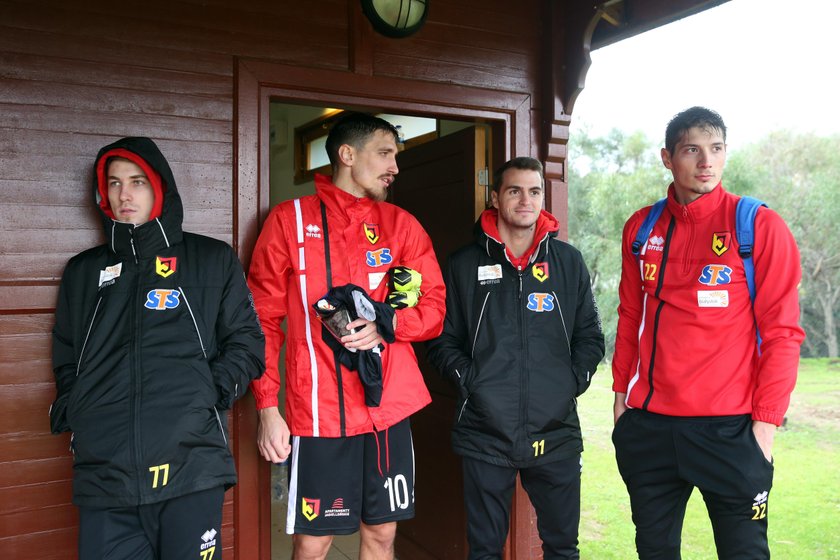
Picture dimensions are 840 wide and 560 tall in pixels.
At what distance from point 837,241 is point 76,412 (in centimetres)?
1083

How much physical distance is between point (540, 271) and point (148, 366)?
57.5 inches

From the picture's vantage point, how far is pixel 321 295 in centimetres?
253

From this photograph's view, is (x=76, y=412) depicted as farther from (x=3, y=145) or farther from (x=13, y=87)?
(x=13, y=87)

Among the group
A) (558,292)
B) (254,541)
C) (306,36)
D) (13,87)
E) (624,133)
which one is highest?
(624,133)

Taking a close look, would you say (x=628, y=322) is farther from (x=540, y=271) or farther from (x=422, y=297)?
(x=422, y=297)

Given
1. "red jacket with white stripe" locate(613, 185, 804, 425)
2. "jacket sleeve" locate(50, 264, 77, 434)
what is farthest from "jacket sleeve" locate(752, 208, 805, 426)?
"jacket sleeve" locate(50, 264, 77, 434)

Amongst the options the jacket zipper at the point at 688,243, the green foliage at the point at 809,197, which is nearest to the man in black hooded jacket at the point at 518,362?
the jacket zipper at the point at 688,243

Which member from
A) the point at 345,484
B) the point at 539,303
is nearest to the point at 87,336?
the point at 345,484

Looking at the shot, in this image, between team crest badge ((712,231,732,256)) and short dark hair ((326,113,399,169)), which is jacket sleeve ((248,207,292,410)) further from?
team crest badge ((712,231,732,256))

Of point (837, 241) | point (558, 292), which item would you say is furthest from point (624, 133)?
point (558, 292)

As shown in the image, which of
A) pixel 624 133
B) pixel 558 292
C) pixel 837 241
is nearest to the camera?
pixel 558 292

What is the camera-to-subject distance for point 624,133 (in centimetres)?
1301

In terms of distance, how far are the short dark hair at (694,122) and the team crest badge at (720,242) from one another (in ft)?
1.05

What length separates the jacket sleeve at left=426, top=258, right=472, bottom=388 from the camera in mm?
2693
